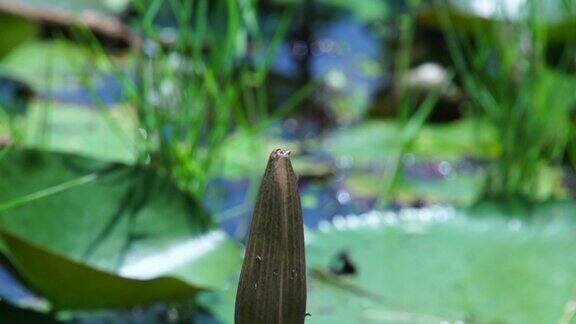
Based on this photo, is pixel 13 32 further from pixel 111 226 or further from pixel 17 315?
pixel 17 315

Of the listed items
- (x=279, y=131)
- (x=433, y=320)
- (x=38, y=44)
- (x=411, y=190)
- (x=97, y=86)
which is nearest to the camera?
(x=433, y=320)

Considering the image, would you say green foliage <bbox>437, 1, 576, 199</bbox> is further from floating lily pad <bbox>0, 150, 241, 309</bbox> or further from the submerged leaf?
the submerged leaf

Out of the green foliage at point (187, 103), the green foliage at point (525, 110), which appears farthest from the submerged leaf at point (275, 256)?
the green foliage at point (525, 110)

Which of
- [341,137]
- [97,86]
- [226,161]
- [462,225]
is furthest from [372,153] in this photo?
[97,86]

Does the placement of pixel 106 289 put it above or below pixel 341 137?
below

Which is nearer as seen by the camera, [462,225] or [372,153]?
[462,225]

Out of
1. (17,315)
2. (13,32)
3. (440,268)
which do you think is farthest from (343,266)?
(13,32)

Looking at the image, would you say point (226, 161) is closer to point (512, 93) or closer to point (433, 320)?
point (512, 93)

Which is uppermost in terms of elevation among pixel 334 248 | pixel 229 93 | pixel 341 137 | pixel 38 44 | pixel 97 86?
pixel 38 44
